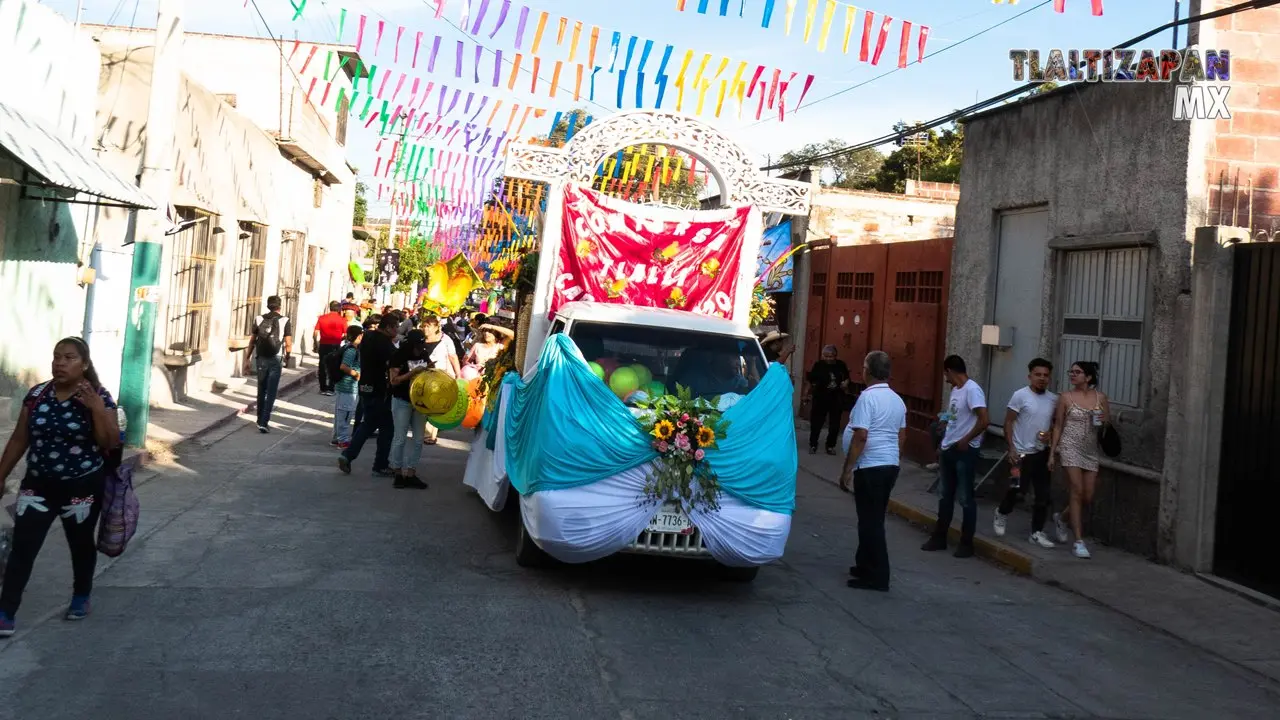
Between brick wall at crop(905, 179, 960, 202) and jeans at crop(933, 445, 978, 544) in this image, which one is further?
brick wall at crop(905, 179, 960, 202)

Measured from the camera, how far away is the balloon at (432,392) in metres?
12.2

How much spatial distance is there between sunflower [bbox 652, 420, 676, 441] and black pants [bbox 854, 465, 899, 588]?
1783 mm

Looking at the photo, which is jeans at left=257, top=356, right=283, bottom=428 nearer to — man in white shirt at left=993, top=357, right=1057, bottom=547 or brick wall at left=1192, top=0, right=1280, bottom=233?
man in white shirt at left=993, top=357, right=1057, bottom=547

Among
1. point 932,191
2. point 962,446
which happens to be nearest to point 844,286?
point 932,191

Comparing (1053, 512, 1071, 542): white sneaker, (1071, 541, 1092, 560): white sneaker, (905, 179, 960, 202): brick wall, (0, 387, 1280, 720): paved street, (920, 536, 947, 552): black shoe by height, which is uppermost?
(905, 179, 960, 202): brick wall

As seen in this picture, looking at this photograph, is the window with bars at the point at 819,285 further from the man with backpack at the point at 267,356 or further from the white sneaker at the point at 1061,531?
the white sneaker at the point at 1061,531

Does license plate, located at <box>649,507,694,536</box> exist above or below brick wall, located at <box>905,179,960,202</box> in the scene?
below

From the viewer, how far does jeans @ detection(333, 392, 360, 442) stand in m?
14.5

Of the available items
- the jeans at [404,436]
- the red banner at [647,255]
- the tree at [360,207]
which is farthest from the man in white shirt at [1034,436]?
the tree at [360,207]

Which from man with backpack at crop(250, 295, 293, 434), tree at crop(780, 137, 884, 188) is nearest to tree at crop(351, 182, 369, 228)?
tree at crop(780, 137, 884, 188)

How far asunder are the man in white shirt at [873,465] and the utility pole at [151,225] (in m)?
7.99

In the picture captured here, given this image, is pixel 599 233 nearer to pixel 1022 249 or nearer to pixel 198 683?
pixel 1022 249

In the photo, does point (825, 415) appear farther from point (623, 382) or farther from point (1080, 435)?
point (623, 382)

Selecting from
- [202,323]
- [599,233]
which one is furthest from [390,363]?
[202,323]
